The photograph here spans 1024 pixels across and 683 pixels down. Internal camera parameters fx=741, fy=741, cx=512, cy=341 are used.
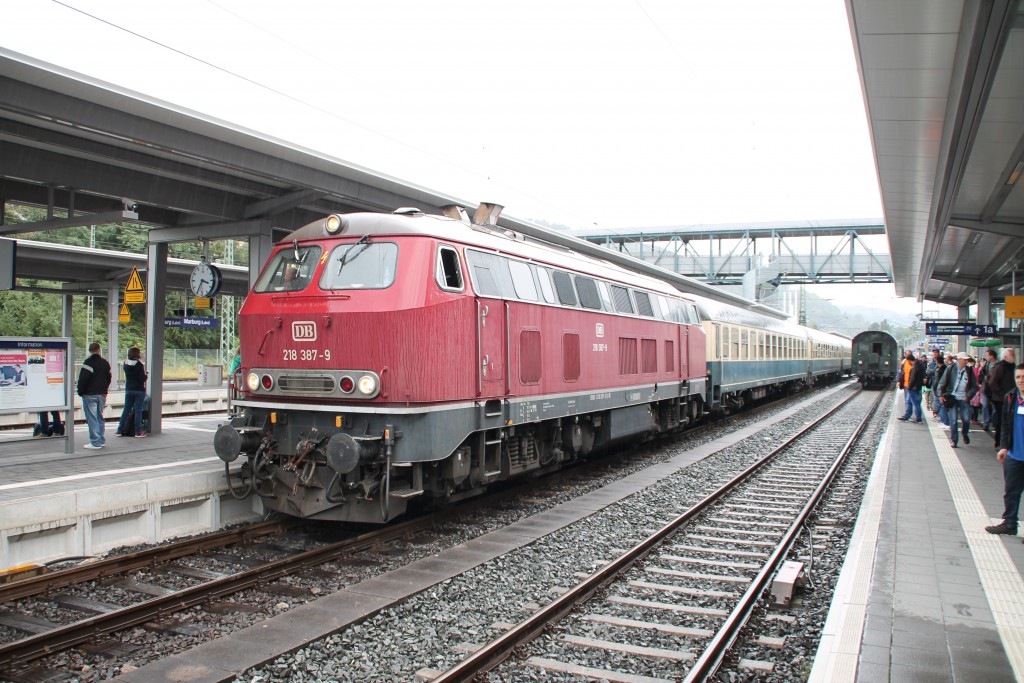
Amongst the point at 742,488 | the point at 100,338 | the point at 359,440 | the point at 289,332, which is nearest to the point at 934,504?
the point at 742,488

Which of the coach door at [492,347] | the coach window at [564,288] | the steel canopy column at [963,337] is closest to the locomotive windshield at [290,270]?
the coach door at [492,347]

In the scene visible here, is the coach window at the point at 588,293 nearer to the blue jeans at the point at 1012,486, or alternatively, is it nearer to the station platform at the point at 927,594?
the station platform at the point at 927,594

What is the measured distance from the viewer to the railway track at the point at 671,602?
514 cm

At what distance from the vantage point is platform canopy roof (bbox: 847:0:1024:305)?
6.70m

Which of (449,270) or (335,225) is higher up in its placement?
(335,225)

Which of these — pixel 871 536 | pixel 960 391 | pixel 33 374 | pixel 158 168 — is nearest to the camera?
pixel 871 536

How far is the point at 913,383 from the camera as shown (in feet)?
66.0

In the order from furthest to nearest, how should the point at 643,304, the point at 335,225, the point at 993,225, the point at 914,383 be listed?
the point at 914,383
the point at 993,225
the point at 643,304
the point at 335,225

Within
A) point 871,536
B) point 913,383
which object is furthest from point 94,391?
point 913,383

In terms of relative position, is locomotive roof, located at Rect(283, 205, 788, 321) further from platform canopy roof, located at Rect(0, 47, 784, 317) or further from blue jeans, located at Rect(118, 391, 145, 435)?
blue jeans, located at Rect(118, 391, 145, 435)

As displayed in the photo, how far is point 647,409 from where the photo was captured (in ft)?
47.7

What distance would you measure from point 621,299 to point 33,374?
358 inches

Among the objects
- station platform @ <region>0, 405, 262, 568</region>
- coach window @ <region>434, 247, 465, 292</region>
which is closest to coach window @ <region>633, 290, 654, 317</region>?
coach window @ <region>434, 247, 465, 292</region>

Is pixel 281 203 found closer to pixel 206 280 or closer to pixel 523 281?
pixel 206 280
